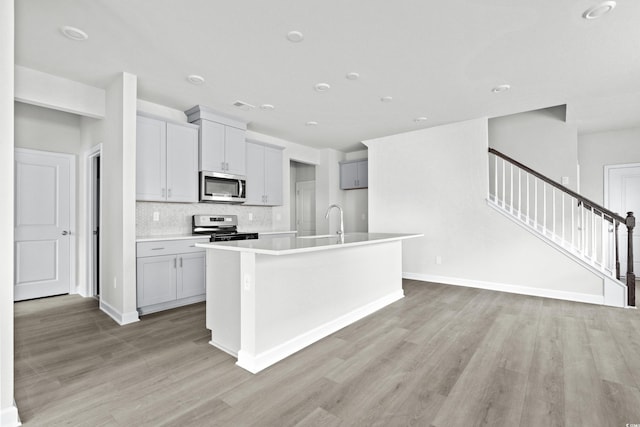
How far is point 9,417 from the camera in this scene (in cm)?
158

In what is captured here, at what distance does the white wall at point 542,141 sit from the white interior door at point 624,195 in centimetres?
132

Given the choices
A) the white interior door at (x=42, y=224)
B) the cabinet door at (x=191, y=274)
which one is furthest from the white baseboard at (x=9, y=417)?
the white interior door at (x=42, y=224)

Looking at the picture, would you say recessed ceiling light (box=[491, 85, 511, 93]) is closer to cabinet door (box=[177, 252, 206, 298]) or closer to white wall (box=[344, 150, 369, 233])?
white wall (box=[344, 150, 369, 233])

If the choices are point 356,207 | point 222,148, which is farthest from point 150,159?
point 356,207

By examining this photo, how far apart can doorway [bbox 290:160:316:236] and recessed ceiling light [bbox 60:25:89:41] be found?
4.99m

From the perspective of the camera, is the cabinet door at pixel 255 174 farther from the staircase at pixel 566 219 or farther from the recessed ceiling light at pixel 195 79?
the staircase at pixel 566 219

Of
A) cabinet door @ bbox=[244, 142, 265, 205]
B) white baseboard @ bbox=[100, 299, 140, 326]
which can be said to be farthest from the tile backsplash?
white baseboard @ bbox=[100, 299, 140, 326]

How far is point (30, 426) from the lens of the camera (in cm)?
159

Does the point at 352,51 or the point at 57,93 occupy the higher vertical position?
the point at 352,51

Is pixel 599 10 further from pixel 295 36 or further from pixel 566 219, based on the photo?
pixel 566 219

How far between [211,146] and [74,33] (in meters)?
1.95

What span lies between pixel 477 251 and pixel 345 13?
389cm

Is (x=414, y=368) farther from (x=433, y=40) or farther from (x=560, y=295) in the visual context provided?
(x=560, y=295)

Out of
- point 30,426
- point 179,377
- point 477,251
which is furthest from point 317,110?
point 30,426
